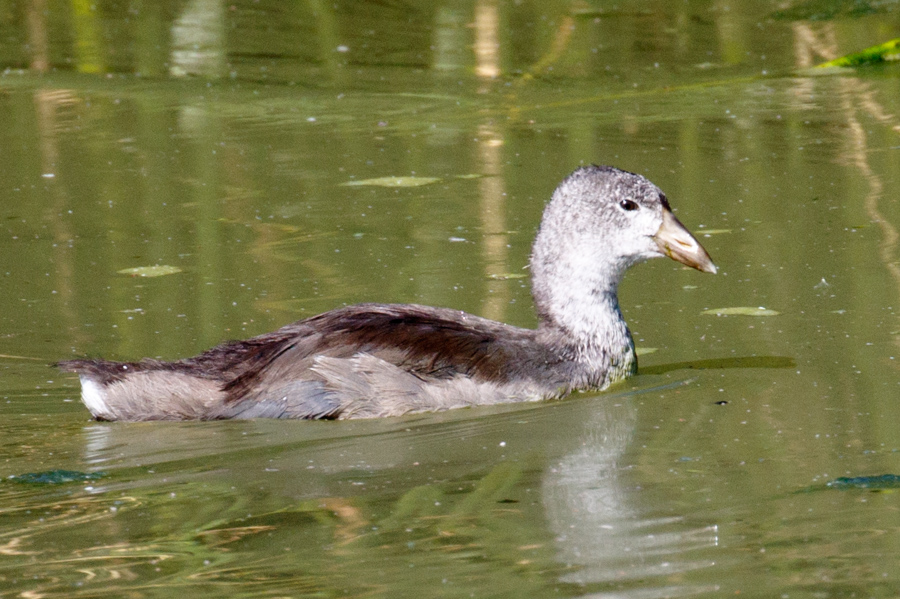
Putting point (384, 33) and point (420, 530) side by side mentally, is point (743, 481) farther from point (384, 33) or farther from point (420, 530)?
point (384, 33)

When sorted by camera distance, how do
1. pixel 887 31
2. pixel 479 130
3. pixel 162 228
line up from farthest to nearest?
pixel 887 31
pixel 479 130
pixel 162 228

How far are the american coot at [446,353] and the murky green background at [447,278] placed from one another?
14 cm

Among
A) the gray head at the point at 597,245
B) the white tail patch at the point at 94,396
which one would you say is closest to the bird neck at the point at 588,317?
the gray head at the point at 597,245

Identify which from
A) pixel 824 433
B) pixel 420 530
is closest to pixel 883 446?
pixel 824 433

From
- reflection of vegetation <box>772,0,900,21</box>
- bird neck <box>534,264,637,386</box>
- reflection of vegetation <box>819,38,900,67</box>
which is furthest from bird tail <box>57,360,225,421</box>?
reflection of vegetation <box>772,0,900,21</box>

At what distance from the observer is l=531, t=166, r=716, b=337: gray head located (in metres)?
6.82

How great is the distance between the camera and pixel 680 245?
6.87m

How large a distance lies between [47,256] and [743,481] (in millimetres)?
4811

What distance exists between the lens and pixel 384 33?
14336 mm

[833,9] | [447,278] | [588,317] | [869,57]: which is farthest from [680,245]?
[833,9]

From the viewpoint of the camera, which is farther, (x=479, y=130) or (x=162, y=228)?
(x=479, y=130)

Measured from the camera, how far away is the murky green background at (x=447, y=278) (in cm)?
463

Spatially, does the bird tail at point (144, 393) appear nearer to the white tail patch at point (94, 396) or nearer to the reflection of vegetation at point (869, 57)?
the white tail patch at point (94, 396)

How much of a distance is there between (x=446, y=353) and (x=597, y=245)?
3.03 feet
